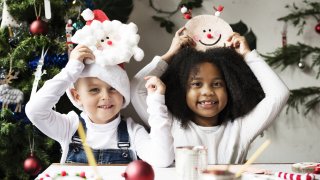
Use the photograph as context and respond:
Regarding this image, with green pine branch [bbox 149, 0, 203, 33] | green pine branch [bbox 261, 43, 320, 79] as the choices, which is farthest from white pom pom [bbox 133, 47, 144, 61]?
green pine branch [bbox 261, 43, 320, 79]

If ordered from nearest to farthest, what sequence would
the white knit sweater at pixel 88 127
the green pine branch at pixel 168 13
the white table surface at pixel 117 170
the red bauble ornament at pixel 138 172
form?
1. the red bauble ornament at pixel 138 172
2. the white table surface at pixel 117 170
3. the white knit sweater at pixel 88 127
4. the green pine branch at pixel 168 13

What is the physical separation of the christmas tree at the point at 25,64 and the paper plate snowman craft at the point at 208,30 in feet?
1.53

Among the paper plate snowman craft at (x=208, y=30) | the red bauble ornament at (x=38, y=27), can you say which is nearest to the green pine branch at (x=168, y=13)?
the paper plate snowman craft at (x=208, y=30)

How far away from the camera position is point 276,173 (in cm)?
122

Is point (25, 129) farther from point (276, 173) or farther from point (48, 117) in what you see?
point (276, 173)

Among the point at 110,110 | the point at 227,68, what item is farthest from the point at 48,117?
the point at 227,68

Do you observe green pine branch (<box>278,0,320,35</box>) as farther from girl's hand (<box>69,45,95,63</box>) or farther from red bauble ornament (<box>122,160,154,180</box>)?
red bauble ornament (<box>122,160,154,180</box>)

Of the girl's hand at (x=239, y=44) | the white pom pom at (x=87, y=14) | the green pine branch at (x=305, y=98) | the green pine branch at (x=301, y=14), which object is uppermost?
the green pine branch at (x=301, y=14)

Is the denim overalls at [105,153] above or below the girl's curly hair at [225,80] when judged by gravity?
below

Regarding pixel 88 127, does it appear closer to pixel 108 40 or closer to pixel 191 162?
pixel 108 40

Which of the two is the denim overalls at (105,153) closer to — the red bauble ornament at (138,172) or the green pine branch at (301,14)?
the red bauble ornament at (138,172)

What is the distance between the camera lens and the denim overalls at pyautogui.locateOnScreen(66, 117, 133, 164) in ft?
5.18

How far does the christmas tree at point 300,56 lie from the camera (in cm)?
259

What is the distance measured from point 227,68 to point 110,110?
1.59ft
